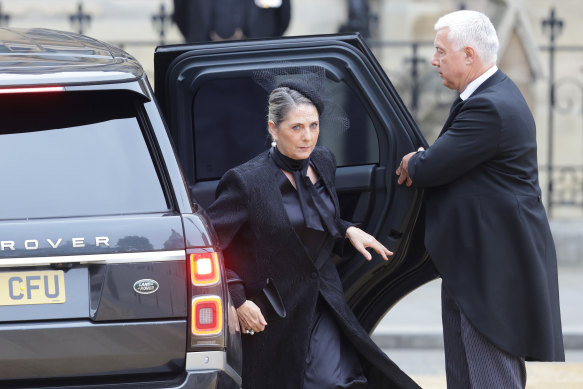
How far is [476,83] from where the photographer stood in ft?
14.7

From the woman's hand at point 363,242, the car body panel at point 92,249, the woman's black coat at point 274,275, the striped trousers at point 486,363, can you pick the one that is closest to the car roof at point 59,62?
the car body panel at point 92,249

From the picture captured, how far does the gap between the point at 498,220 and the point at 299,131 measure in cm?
80

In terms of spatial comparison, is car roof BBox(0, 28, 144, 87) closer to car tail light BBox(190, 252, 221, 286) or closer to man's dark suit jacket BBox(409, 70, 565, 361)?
car tail light BBox(190, 252, 221, 286)

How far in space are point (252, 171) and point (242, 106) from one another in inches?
28.9

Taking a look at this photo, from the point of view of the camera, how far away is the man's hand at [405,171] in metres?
4.63

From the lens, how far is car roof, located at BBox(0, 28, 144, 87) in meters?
3.55

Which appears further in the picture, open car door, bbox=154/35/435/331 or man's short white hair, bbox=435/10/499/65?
open car door, bbox=154/35/435/331

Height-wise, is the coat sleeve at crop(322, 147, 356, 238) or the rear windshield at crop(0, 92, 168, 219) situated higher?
the rear windshield at crop(0, 92, 168, 219)

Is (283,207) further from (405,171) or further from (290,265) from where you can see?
(405,171)

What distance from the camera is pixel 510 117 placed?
4.34 metres

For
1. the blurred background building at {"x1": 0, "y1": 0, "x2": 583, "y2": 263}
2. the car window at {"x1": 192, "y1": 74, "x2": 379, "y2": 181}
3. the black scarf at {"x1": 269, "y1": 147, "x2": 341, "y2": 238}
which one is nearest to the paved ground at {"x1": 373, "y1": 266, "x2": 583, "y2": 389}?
the blurred background building at {"x1": 0, "y1": 0, "x2": 583, "y2": 263}

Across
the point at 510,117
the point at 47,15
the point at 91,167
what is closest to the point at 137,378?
the point at 91,167

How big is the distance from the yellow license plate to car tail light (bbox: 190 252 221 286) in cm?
39

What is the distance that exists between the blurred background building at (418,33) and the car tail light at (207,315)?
6.23 metres
